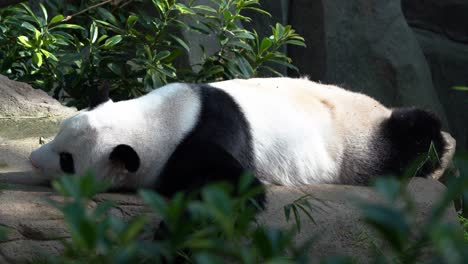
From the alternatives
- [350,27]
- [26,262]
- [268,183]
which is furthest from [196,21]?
[26,262]

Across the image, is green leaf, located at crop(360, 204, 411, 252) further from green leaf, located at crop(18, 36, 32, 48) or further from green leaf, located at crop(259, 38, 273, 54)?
green leaf, located at crop(259, 38, 273, 54)

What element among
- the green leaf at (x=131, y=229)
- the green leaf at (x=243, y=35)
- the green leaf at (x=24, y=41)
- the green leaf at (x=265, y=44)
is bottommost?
the green leaf at (x=265, y=44)

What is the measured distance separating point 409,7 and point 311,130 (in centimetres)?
569

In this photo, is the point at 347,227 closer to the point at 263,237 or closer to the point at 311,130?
the point at 311,130

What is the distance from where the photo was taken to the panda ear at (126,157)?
3.26 m

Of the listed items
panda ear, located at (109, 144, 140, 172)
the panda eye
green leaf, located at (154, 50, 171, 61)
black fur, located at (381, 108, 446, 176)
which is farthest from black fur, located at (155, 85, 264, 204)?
green leaf, located at (154, 50, 171, 61)

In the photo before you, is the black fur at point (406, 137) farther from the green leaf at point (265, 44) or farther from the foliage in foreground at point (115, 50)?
the green leaf at point (265, 44)

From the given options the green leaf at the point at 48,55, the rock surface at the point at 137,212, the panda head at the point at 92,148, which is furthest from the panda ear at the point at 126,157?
the green leaf at the point at 48,55

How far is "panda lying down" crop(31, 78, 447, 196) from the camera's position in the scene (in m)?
3.35

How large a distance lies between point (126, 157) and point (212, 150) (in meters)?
0.37

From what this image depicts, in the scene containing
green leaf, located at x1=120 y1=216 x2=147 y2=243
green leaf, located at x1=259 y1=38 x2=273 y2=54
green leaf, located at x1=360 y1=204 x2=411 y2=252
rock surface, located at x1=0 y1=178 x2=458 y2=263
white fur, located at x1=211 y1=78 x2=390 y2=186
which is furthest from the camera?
green leaf, located at x1=259 y1=38 x2=273 y2=54

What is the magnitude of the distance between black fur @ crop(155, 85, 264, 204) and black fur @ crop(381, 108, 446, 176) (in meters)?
0.92

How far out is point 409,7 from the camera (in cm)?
901

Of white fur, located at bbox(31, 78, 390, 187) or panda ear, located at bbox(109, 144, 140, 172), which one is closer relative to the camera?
panda ear, located at bbox(109, 144, 140, 172)
